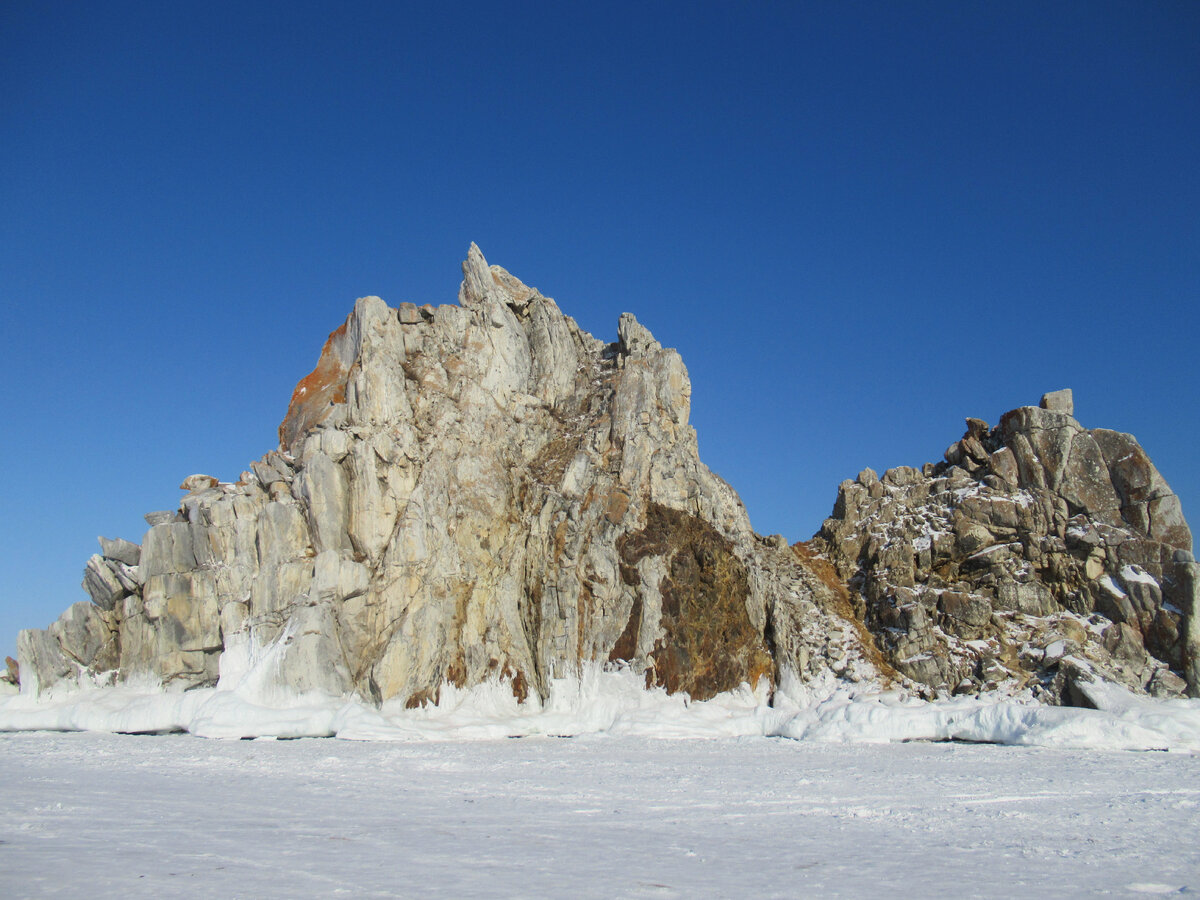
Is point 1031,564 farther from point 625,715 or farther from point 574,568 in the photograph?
point 574,568

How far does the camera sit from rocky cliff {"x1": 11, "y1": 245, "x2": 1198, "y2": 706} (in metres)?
32.7

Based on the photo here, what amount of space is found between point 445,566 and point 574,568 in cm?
530

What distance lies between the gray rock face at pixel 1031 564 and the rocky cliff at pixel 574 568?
10 cm

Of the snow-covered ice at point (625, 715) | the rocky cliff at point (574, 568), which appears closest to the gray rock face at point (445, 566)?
the rocky cliff at point (574, 568)

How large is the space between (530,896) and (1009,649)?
29.8 m

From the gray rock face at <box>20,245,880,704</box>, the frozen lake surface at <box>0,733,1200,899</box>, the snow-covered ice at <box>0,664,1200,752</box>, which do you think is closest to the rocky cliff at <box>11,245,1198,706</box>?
the gray rock face at <box>20,245,880,704</box>

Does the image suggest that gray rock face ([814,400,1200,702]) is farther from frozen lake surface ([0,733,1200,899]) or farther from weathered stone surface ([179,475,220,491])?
weathered stone surface ([179,475,220,491])

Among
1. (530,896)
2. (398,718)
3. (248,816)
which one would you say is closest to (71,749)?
(398,718)

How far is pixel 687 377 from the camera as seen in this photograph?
41.4m

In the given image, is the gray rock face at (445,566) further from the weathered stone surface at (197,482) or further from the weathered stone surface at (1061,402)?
the weathered stone surface at (1061,402)

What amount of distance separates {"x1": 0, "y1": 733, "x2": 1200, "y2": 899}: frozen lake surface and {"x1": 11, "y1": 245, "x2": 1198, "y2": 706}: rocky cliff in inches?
328

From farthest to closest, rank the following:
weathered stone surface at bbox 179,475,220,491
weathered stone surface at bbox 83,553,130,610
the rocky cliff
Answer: weathered stone surface at bbox 179,475,220,491 < weathered stone surface at bbox 83,553,130,610 < the rocky cliff

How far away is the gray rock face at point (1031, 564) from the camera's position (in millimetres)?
32531

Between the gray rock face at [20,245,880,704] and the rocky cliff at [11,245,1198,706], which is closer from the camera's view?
the rocky cliff at [11,245,1198,706]
